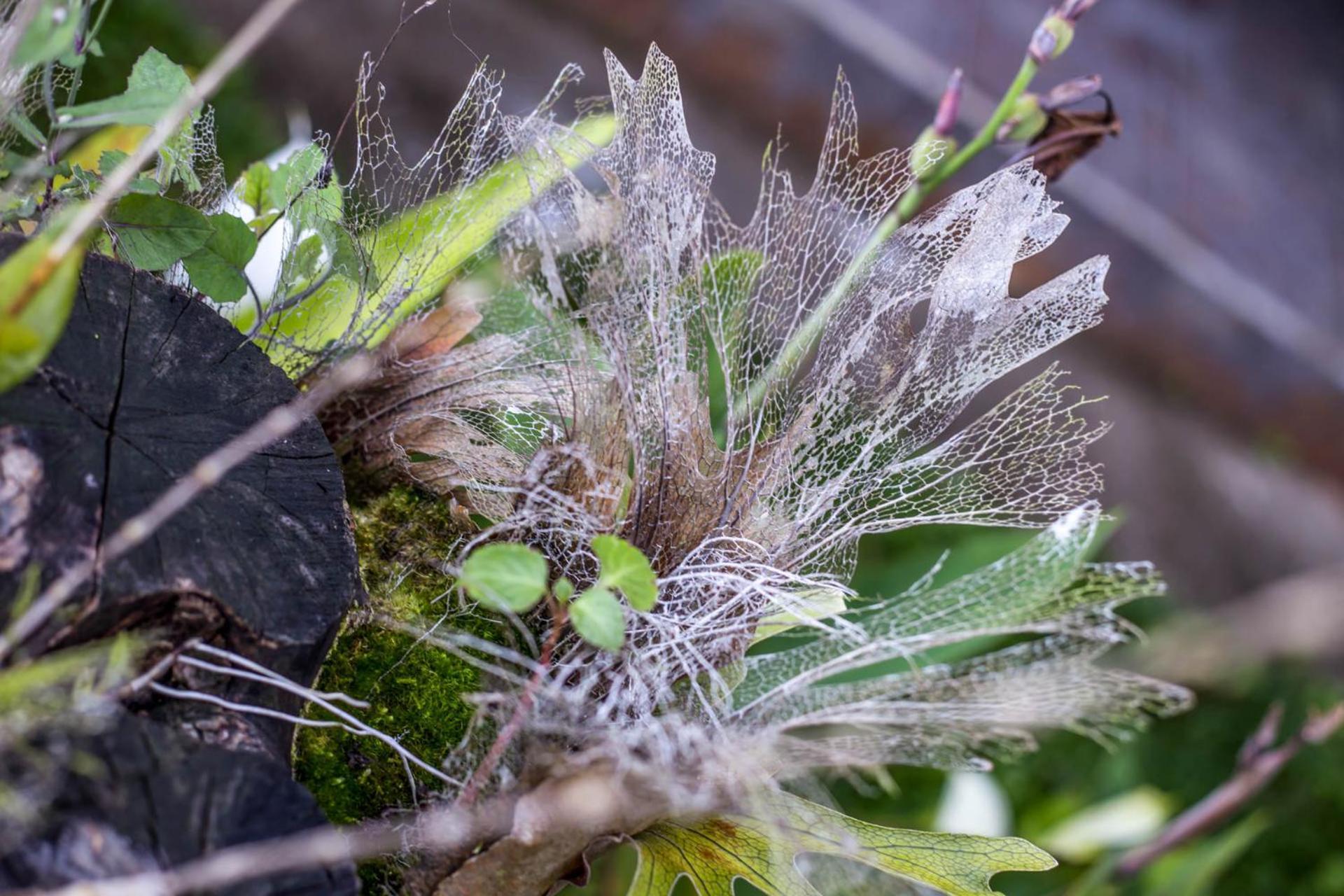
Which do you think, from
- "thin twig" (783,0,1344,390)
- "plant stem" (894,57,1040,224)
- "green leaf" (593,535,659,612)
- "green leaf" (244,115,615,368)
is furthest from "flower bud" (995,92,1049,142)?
"thin twig" (783,0,1344,390)

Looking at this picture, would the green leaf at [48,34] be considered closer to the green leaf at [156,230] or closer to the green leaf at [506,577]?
the green leaf at [156,230]

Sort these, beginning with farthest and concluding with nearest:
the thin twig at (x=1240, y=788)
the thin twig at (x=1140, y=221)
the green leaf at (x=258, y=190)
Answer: the thin twig at (x=1140, y=221) < the thin twig at (x=1240, y=788) < the green leaf at (x=258, y=190)

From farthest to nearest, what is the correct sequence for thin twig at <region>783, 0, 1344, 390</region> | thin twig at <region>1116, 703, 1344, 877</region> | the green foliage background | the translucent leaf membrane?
thin twig at <region>783, 0, 1344, 390</region>
the green foliage background
thin twig at <region>1116, 703, 1344, 877</region>
the translucent leaf membrane

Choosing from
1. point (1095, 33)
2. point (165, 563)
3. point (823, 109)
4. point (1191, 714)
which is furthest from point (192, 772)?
point (1095, 33)

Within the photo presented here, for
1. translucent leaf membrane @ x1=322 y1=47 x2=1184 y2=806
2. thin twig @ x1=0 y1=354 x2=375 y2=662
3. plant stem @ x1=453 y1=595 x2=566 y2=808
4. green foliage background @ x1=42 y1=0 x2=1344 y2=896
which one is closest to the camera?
thin twig @ x1=0 y1=354 x2=375 y2=662

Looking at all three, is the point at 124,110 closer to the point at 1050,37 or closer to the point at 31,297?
the point at 31,297

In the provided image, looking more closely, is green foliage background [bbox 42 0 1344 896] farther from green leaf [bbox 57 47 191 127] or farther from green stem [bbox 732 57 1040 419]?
green leaf [bbox 57 47 191 127]

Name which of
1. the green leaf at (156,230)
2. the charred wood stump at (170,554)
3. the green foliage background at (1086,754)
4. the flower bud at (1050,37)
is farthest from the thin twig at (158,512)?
the green foliage background at (1086,754)
